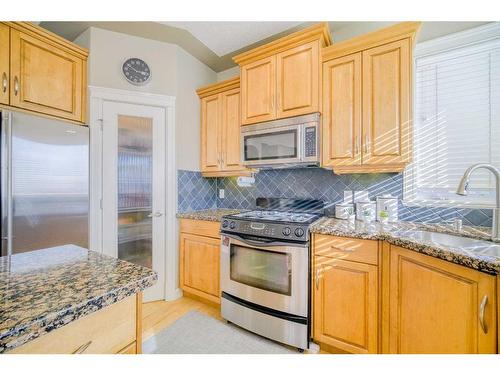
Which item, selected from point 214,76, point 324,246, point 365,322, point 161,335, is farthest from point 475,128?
point 161,335

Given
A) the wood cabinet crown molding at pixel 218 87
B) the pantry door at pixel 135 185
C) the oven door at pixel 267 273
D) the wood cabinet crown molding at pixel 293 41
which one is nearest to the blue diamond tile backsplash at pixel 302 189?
the pantry door at pixel 135 185

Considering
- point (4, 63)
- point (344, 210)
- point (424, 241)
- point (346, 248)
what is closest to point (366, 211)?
point (344, 210)

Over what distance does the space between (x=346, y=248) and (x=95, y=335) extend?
4.66ft

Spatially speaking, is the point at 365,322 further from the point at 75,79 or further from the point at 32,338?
the point at 75,79

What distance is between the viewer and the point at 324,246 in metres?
1.59

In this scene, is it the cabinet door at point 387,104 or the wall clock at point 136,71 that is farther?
the wall clock at point 136,71

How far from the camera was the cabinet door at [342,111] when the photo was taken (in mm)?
1775

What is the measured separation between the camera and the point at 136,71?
2.26 meters

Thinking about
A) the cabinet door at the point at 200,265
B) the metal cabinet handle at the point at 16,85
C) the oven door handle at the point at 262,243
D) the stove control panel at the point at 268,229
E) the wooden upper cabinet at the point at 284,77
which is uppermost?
the wooden upper cabinet at the point at 284,77

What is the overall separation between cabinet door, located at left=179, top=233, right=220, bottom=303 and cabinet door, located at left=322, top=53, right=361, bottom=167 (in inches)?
53.6

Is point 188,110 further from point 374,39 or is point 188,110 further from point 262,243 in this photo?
point 374,39

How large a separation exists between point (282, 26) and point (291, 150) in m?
1.19

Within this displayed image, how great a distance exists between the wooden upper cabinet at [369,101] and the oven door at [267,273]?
852 millimetres

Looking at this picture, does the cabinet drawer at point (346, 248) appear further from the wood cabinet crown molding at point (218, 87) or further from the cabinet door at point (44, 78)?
the cabinet door at point (44, 78)
